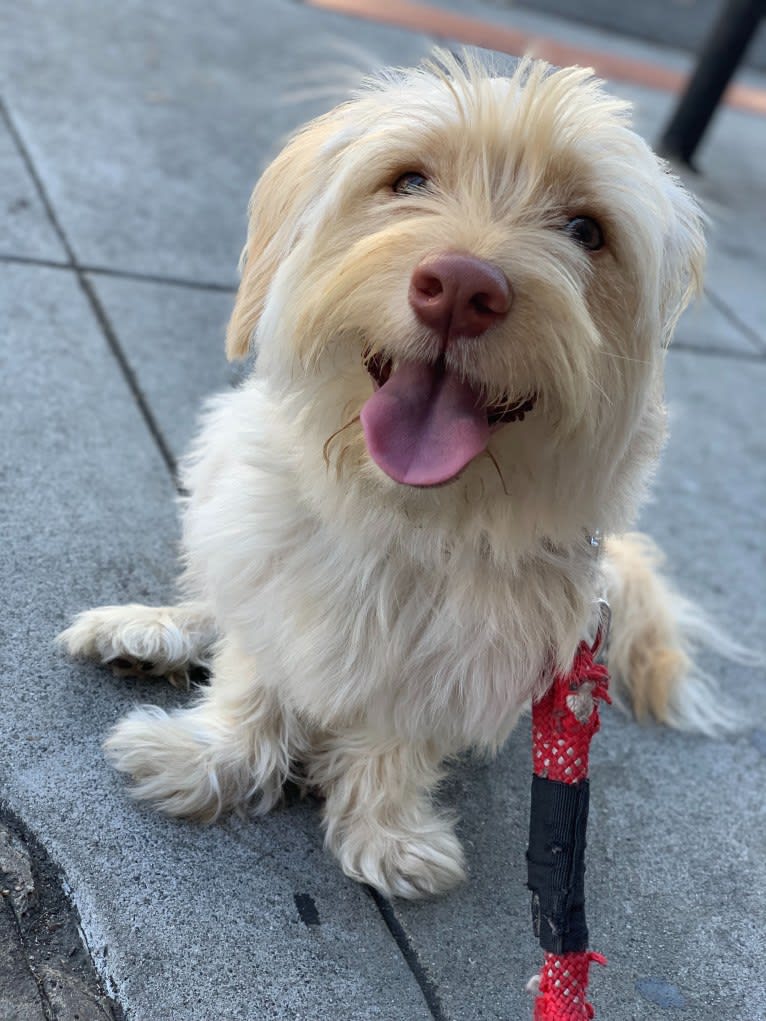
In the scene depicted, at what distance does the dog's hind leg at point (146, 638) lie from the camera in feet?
8.79

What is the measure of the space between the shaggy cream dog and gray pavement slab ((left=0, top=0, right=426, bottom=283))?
2369 millimetres

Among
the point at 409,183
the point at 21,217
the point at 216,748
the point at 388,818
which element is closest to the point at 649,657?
the point at 388,818

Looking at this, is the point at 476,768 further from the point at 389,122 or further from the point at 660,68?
the point at 660,68

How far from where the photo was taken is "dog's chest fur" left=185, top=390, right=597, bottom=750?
2.23m

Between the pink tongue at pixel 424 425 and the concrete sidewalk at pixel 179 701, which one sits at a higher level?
the pink tongue at pixel 424 425

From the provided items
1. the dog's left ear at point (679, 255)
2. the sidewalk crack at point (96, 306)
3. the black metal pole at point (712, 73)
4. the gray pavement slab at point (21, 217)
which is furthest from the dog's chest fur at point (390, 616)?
the black metal pole at point (712, 73)

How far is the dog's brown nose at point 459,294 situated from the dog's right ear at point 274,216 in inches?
20.2

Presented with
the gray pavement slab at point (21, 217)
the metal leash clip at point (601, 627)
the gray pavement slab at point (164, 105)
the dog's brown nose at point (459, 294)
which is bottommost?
the gray pavement slab at point (164, 105)

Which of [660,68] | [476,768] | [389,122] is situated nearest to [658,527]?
[476,768]

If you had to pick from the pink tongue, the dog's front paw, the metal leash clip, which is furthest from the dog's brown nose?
the dog's front paw

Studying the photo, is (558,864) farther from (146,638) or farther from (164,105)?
(164,105)

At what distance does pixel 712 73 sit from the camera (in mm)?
7035

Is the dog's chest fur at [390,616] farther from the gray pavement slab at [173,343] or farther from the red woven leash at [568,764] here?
the gray pavement slab at [173,343]

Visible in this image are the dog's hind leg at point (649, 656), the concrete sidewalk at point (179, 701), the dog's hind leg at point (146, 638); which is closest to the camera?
the concrete sidewalk at point (179, 701)
